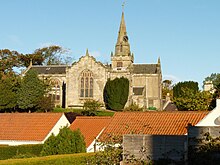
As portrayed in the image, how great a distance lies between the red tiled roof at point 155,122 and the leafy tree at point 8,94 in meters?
39.0

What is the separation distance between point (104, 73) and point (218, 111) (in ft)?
181

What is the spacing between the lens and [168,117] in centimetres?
2805

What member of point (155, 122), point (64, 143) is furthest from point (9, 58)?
point (64, 143)

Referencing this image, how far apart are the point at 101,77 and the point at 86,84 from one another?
3.15 metres

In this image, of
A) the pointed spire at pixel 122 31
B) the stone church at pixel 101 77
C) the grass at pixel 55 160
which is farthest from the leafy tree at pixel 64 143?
the pointed spire at pixel 122 31

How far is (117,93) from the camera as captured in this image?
72688 mm

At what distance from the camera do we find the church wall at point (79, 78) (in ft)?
249

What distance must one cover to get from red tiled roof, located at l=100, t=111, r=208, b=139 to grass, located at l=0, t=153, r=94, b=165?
478 cm

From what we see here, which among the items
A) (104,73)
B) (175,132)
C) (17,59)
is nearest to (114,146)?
(175,132)

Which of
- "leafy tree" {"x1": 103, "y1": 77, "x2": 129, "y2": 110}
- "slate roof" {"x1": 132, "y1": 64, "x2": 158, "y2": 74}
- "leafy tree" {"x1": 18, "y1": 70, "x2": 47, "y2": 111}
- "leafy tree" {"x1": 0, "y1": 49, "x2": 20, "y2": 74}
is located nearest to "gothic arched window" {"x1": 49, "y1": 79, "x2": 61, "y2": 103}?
"leafy tree" {"x1": 18, "y1": 70, "x2": 47, "y2": 111}

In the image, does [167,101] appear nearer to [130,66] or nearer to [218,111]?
[130,66]

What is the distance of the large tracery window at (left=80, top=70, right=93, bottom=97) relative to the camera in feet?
251

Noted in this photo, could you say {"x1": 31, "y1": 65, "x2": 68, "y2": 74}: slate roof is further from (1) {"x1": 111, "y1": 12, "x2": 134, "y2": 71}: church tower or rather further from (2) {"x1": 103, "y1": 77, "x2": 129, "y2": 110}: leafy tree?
(2) {"x1": 103, "y1": 77, "x2": 129, "y2": 110}: leafy tree

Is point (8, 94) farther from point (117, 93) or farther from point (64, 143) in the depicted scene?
point (64, 143)
